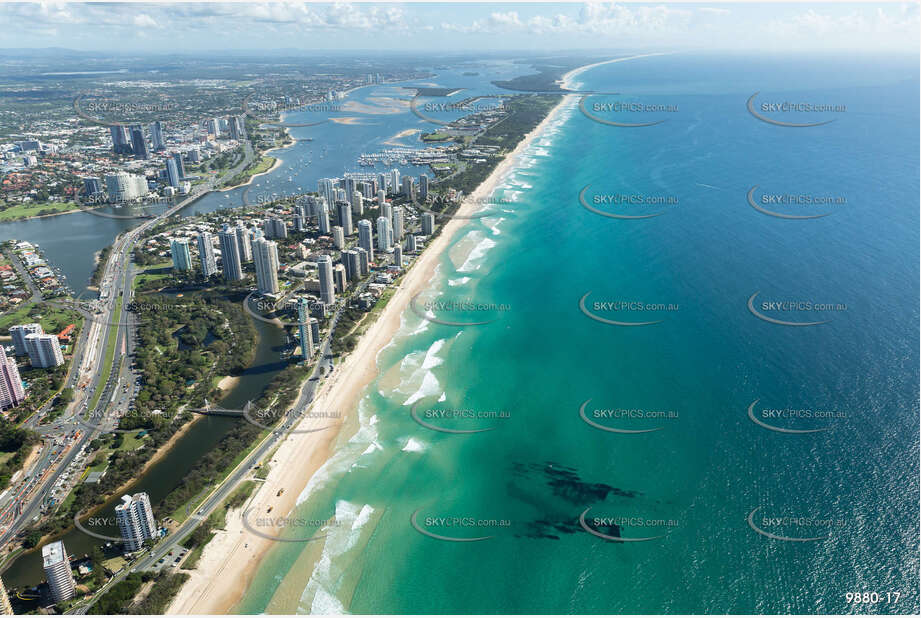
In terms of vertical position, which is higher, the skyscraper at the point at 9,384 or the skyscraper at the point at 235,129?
the skyscraper at the point at 235,129

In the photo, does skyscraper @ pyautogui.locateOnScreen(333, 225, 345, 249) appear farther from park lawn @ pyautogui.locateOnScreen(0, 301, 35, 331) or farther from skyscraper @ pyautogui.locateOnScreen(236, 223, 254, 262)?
park lawn @ pyautogui.locateOnScreen(0, 301, 35, 331)

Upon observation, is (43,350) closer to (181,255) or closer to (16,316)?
(16,316)

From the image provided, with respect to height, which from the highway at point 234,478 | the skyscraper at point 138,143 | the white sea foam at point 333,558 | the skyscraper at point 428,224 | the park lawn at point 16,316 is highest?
the skyscraper at point 138,143

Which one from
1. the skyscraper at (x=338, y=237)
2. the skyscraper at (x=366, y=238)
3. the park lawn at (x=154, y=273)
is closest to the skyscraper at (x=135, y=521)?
the park lawn at (x=154, y=273)

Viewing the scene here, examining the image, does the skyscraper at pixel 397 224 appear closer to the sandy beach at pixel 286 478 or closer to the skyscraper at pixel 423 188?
the sandy beach at pixel 286 478

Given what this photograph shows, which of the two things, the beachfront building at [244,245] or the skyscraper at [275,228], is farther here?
the skyscraper at [275,228]

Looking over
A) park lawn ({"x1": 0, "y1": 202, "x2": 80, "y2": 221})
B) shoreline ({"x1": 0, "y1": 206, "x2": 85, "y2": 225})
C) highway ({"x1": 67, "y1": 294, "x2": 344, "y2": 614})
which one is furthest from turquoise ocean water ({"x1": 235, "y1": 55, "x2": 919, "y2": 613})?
park lawn ({"x1": 0, "y1": 202, "x2": 80, "y2": 221})

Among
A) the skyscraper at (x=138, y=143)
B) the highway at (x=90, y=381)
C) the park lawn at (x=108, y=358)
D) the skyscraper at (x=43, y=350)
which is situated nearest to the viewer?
the highway at (x=90, y=381)

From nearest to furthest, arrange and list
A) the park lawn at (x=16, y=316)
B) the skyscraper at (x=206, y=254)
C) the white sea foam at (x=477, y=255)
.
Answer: the park lawn at (x=16, y=316), the skyscraper at (x=206, y=254), the white sea foam at (x=477, y=255)
